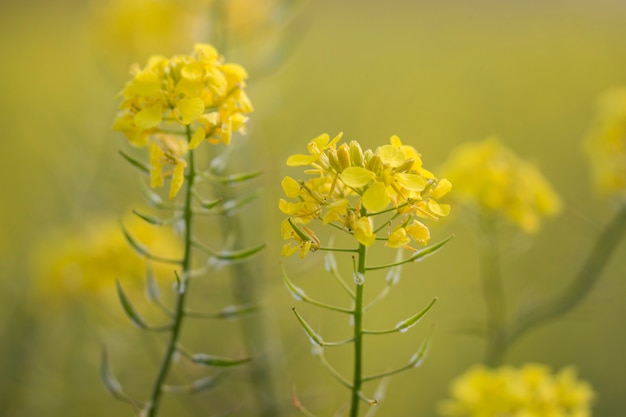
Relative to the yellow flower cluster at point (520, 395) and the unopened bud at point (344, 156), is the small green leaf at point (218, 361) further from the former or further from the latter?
the yellow flower cluster at point (520, 395)

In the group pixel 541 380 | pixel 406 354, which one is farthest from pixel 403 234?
pixel 406 354

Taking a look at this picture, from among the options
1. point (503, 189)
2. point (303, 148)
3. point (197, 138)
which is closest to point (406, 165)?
point (197, 138)

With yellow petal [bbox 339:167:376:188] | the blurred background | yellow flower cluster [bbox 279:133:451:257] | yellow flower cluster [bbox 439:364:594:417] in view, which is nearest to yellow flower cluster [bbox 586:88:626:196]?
the blurred background

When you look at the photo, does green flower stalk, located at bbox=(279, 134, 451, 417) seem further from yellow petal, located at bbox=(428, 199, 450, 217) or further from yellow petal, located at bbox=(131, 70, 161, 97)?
yellow petal, located at bbox=(131, 70, 161, 97)

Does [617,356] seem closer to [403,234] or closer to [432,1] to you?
[403,234]

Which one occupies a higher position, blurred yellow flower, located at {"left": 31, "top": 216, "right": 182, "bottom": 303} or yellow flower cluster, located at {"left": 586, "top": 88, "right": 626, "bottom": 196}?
yellow flower cluster, located at {"left": 586, "top": 88, "right": 626, "bottom": 196}
